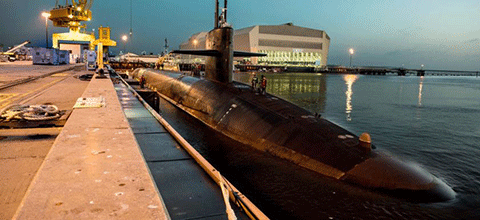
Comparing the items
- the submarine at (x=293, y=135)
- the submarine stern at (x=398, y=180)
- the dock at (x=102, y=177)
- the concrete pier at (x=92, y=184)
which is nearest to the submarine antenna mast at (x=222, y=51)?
the submarine at (x=293, y=135)

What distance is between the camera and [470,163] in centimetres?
1253

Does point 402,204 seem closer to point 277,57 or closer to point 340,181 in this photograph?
point 340,181

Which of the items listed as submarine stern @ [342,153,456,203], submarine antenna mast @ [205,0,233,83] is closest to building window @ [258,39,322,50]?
submarine antenna mast @ [205,0,233,83]

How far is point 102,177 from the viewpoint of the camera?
3727 millimetres

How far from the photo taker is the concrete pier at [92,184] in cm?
287

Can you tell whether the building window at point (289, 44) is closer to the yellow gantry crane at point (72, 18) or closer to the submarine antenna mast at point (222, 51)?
the yellow gantry crane at point (72, 18)

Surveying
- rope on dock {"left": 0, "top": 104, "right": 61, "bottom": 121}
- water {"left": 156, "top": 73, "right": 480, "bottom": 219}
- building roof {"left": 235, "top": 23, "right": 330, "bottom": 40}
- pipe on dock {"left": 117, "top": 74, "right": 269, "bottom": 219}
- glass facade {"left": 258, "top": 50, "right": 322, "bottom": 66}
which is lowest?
water {"left": 156, "top": 73, "right": 480, "bottom": 219}

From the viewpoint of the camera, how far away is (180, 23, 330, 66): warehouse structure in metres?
122

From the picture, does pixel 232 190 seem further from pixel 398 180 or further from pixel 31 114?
pixel 31 114

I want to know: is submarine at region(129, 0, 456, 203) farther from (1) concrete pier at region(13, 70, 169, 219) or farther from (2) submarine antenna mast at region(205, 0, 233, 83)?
(1) concrete pier at region(13, 70, 169, 219)

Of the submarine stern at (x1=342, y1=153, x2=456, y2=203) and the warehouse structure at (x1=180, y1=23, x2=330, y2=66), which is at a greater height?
the warehouse structure at (x1=180, y1=23, x2=330, y2=66)

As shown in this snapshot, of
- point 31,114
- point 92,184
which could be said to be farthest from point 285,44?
point 92,184

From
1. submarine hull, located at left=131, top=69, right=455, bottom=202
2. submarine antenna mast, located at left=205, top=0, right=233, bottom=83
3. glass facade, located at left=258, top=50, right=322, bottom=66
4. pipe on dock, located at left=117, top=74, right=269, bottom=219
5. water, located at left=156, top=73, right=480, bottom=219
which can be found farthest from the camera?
glass facade, located at left=258, top=50, right=322, bottom=66

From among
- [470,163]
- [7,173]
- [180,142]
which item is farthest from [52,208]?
[470,163]
